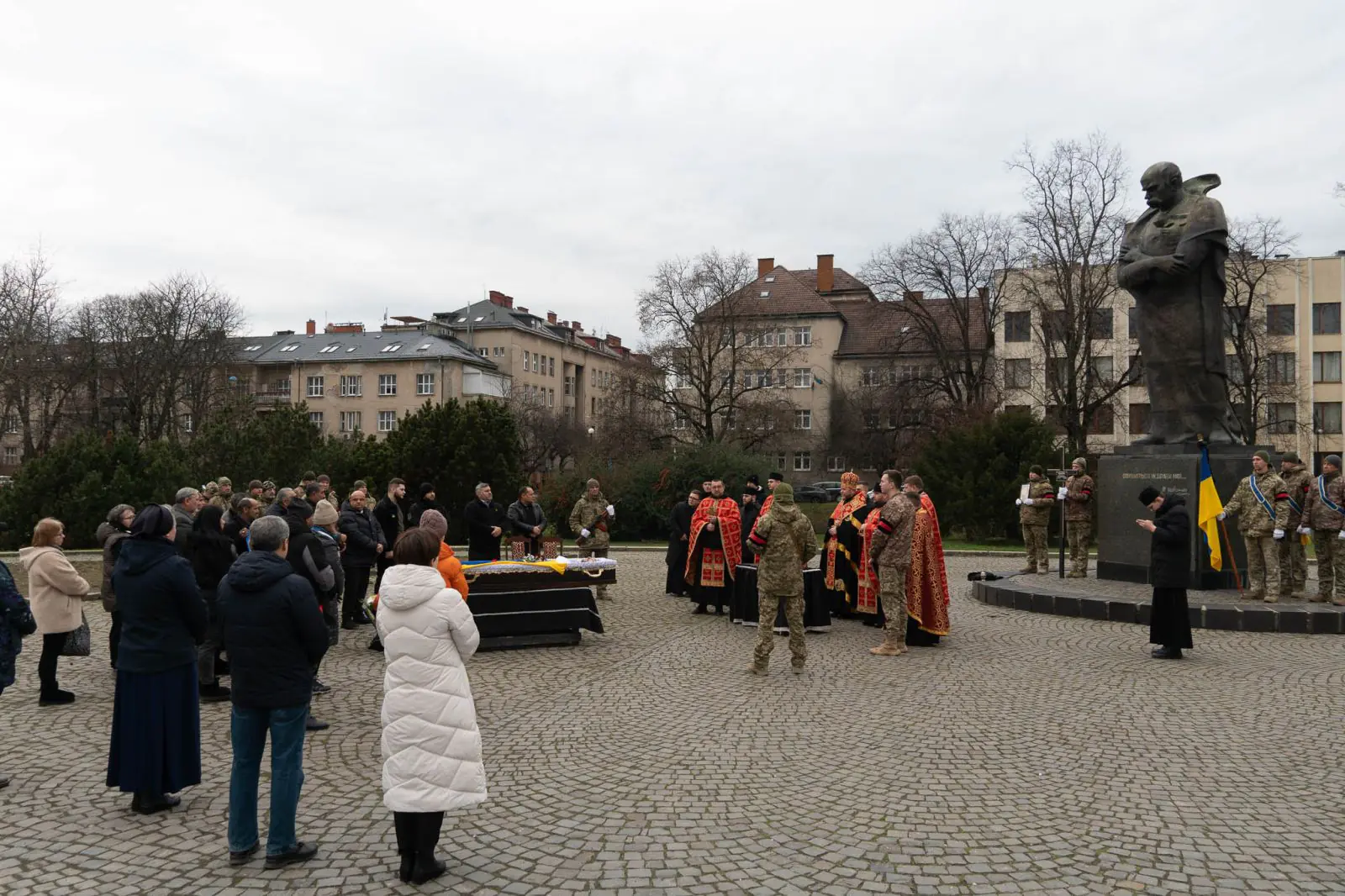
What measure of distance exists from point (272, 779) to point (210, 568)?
3963 mm

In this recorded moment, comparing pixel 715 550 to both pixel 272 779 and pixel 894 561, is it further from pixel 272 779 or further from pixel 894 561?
pixel 272 779

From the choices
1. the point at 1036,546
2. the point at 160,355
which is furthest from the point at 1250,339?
the point at 160,355

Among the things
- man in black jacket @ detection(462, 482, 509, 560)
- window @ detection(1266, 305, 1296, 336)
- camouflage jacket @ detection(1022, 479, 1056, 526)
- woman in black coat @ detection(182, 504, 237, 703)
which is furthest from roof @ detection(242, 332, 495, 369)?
woman in black coat @ detection(182, 504, 237, 703)

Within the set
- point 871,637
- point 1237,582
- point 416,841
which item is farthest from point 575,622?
point 1237,582

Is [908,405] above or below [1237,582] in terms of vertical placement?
above

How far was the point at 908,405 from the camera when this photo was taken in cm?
4556

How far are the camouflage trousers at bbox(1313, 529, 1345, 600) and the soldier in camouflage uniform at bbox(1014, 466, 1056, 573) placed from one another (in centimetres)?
386

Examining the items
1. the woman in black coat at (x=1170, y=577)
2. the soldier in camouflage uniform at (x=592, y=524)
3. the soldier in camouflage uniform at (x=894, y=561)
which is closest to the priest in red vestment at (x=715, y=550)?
the soldier in camouflage uniform at (x=592, y=524)

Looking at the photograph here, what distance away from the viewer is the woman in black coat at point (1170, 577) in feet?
31.7

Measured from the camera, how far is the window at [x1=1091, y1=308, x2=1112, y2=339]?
3725cm

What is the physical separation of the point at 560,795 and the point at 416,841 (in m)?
1.35

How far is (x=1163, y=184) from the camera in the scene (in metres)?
14.4

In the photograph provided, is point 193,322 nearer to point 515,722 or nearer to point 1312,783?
point 515,722

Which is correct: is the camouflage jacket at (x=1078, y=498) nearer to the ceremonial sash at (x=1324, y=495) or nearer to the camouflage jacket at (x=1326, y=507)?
the camouflage jacket at (x=1326, y=507)
